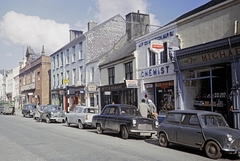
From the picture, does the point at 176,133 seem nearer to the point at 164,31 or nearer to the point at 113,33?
the point at 164,31

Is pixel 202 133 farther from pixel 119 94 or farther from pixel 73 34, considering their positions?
pixel 73 34

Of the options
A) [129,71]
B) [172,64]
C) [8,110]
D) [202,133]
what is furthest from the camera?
[8,110]

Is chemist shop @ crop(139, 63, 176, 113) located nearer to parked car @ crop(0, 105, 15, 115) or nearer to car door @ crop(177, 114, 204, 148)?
car door @ crop(177, 114, 204, 148)

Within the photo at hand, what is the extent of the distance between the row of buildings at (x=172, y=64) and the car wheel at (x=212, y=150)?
4912 mm

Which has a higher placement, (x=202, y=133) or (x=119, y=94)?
(x=119, y=94)

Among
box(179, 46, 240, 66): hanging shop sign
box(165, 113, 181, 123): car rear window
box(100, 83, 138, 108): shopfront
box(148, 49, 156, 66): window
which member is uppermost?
box(148, 49, 156, 66): window

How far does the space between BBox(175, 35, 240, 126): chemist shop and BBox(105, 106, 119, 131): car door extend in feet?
15.3

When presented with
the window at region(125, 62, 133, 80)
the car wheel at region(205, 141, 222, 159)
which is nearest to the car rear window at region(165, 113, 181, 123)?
the car wheel at region(205, 141, 222, 159)

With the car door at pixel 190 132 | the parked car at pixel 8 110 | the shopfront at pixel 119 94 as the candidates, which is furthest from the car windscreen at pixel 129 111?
the parked car at pixel 8 110

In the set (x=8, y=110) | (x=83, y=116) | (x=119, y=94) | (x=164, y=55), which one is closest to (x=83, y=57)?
(x=119, y=94)

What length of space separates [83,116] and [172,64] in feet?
22.2

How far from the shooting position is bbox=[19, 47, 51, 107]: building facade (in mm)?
45656

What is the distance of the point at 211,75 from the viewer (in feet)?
48.7

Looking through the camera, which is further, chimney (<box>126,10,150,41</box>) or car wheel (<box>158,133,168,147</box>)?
chimney (<box>126,10,150,41</box>)
